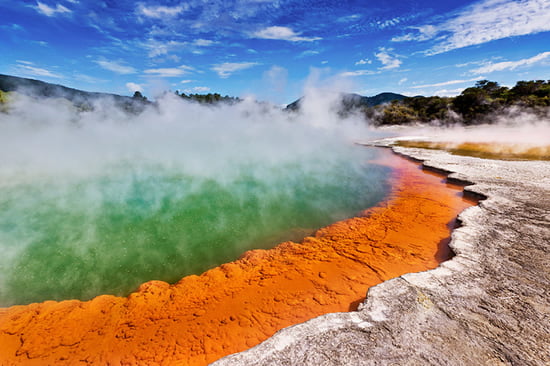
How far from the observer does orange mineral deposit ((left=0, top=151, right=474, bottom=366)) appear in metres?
2.94

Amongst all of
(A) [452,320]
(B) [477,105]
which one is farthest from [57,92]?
(B) [477,105]

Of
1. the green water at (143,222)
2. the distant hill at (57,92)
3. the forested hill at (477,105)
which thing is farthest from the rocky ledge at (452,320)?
the distant hill at (57,92)

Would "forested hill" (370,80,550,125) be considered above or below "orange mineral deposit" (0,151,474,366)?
above

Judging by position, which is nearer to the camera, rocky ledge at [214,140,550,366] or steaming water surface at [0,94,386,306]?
rocky ledge at [214,140,550,366]

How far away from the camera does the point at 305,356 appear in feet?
7.57

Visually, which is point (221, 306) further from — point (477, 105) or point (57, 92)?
point (57, 92)

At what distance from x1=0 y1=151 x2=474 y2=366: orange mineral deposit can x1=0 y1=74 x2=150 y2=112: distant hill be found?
5368 centimetres

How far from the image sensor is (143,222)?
641cm

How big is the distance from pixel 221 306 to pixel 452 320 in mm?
2998

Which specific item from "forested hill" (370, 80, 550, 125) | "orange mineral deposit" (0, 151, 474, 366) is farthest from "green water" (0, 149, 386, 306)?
"forested hill" (370, 80, 550, 125)

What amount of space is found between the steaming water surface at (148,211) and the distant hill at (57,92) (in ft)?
133

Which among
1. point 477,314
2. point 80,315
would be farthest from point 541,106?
point 80,315

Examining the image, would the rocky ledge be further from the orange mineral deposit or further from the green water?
the green water

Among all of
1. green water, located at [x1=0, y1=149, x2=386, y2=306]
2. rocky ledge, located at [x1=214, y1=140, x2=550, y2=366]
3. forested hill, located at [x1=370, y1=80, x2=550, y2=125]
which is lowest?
green water, located at [x1=0, y1=149, x2=386, y2=306]
